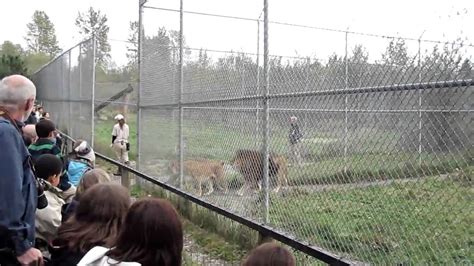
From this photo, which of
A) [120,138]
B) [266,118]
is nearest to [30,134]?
[266,118]

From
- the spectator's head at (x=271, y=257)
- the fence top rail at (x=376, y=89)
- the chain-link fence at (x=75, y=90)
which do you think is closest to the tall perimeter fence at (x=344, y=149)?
the fence top rail at (x=376, y=89)

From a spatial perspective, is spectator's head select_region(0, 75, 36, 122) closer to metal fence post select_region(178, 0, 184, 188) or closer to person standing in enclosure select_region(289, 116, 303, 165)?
person standing in enclosure select_region(289, 116, 303, 165)

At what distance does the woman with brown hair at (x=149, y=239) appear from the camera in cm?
257

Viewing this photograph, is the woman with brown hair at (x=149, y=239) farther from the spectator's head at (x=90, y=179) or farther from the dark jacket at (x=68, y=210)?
the spectator's head at (x=90, y=179)

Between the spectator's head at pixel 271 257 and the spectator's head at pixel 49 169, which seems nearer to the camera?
the spectator's head at pixel 271 257

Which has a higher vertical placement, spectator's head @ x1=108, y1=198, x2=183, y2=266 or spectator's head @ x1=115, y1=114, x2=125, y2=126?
spectator's head @ x1=115, y1=114, x2=125, y2=126

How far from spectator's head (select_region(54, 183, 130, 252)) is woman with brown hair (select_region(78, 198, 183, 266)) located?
361 millimetres

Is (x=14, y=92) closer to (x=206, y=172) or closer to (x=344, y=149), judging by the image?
(x=344, y=149)

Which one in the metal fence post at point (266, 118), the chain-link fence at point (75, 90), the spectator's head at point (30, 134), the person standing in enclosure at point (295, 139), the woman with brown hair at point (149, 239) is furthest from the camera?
the chain-link fence at point (75, 90)

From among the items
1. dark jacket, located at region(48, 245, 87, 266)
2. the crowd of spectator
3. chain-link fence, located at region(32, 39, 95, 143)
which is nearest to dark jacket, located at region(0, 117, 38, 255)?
the crowd of spectator

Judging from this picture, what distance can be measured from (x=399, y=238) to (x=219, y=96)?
300cm

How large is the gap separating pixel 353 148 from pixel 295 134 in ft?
2.75

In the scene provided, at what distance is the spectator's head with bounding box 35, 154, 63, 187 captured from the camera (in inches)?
173

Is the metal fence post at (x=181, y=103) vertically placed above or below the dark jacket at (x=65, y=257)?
above
